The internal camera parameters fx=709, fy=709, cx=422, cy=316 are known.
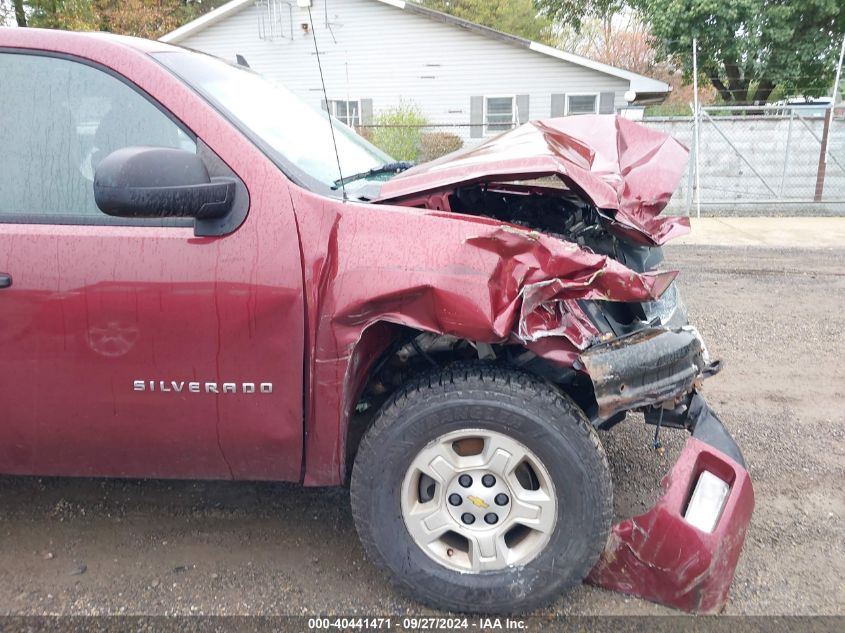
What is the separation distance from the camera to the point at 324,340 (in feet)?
8.01

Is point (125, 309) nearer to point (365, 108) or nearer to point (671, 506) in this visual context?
point (671, 506)

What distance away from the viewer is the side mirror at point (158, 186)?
223 centimetres

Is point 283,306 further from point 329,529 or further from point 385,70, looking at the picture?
point 385,70

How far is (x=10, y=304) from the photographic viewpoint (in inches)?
97.3

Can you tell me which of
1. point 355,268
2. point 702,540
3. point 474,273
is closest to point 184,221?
point 355,268

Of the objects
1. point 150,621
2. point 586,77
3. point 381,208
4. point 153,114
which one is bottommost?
point 150,621

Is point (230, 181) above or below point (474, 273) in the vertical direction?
above

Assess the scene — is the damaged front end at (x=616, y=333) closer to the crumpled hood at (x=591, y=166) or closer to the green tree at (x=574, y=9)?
the crumpled hood at (x=591, y=166)

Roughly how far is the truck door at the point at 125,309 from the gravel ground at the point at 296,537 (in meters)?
0.49

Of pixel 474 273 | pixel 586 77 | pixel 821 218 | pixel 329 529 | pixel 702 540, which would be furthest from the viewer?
pixel 586 77

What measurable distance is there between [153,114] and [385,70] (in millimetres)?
19216

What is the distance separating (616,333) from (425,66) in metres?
19.2

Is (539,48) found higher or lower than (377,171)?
higher

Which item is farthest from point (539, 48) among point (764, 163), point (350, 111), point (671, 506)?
point (671, 506)
